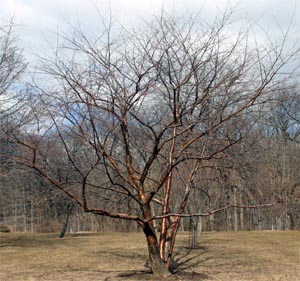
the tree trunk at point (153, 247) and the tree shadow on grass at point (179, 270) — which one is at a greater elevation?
the tree trunk at point (153, 247)

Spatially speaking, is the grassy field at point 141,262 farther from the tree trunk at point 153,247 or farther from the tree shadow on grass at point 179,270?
the tree trunk at point 153,247

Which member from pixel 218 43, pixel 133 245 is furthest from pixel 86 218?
pixel 218 43

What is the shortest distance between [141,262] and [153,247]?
323cm

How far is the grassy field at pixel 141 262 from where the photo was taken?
923 cm

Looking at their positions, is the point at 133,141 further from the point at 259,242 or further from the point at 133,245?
the point at 259,242

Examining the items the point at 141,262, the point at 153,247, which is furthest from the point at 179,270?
the point at 153,247

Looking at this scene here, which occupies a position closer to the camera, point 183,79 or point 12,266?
point 183,79

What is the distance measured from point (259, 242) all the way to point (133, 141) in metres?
9.99

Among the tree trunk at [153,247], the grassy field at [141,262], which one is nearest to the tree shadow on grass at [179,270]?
the grassy field at [141,262]

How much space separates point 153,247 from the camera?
811 cm

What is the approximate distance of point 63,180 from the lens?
842 centimetres

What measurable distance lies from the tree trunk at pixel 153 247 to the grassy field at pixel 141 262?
178 millimetres

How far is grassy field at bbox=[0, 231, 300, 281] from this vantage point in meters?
9.23

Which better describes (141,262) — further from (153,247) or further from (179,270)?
(153,247)
